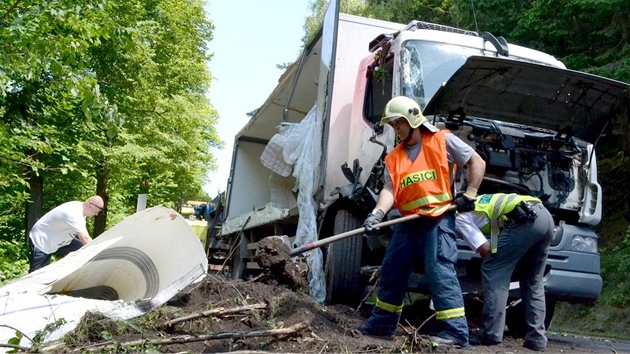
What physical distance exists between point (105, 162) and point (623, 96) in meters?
12.0

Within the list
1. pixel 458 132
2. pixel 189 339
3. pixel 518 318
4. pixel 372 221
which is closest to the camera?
pixel 189 339

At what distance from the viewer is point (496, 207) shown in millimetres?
5094

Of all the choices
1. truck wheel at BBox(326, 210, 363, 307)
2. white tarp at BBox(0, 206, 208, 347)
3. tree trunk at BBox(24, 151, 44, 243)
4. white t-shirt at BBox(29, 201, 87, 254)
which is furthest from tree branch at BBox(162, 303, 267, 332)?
tree trunk at BBox(24, 151, 44, 243)

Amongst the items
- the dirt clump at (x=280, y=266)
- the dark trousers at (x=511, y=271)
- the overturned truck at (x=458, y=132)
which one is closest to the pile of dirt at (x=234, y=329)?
the dirt clump at (x=280, y=266)

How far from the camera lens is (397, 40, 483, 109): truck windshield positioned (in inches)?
239

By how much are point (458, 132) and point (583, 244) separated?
142cm

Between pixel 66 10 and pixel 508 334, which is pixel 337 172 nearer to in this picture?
pixel 508 334

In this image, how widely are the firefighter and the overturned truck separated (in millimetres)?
589

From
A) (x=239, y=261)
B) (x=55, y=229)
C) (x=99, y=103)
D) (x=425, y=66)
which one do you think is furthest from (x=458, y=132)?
(x=239, y=261)

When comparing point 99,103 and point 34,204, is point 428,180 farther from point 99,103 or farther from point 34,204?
point 34,204

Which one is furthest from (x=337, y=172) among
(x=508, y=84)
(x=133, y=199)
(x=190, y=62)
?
(x=133, y=199)

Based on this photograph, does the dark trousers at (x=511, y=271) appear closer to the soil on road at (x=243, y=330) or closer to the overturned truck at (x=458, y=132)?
the soil on road at (x=243, y=330)

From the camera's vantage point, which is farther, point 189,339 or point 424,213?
point 424,213

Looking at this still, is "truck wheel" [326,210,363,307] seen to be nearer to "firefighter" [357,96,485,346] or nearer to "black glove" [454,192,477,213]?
"firefighter" [357,96,485,346]
